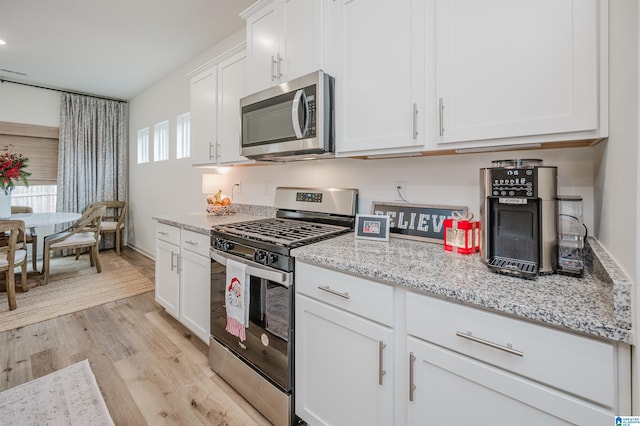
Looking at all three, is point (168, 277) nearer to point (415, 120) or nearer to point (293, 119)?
point (293, 119)

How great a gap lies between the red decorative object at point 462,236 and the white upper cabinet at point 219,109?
1.55 m

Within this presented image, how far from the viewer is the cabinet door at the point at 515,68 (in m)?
0.96

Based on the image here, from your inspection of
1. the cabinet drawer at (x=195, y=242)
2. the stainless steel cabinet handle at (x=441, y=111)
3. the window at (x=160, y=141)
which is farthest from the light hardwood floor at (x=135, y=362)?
the window at (x=160, y=141)

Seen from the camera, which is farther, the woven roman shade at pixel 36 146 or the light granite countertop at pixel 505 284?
the woven roman shade at pixel 36 146

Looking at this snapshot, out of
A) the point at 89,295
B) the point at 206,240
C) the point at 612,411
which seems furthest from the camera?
the point at 89,295

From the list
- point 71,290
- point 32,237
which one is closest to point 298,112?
point 71,290

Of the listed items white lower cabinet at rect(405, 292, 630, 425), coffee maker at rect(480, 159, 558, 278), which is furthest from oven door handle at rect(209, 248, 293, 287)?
coffee maker at rect(480, 159, 558, 278)

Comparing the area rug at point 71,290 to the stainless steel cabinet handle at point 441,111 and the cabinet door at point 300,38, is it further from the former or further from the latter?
the stainless steel cabinet handle at point 441,111

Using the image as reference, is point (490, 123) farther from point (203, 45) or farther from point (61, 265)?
point (61, 265)

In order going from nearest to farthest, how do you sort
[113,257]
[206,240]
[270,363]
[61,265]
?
[270,363] < [206,240] < [61,265] < [113,257]

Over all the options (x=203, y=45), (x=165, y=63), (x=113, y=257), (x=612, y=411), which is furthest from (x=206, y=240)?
(x=113, y=257)

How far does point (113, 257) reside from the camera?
4.74 meters

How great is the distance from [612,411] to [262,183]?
2.40 m

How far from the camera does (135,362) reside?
2045 millimetres
